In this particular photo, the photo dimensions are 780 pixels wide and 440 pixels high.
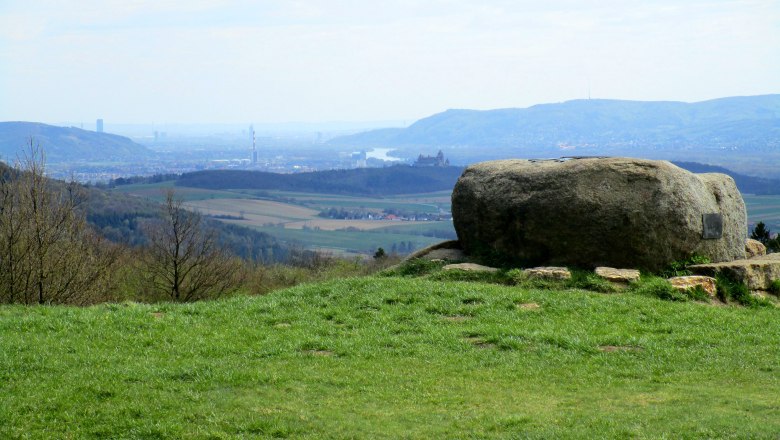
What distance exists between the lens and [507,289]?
57.2ft

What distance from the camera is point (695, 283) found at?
58.2 ft

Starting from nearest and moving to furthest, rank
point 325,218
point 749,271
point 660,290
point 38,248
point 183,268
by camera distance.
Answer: point 660,290, point 749,271, point 38,248, point 183,268, point 325,218

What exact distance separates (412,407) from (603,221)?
10.2 m

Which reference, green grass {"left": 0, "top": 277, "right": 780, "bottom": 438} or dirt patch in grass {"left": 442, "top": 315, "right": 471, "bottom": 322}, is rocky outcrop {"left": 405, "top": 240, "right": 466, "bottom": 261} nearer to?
green grass {"left": 0, "top": 277, "right": 780, "bottom": 438}

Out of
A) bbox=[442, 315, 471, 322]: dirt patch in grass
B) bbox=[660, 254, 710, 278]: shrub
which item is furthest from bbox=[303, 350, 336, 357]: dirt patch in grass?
bbox=[660, 254, 710, 278]: shrub

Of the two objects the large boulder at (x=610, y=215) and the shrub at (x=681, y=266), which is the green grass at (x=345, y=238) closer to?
the large boulder at (x=610, y=215)

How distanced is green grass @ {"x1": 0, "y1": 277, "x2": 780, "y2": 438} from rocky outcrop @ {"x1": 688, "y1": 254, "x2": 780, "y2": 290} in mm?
1469

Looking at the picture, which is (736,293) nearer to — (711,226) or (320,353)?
(711,226)

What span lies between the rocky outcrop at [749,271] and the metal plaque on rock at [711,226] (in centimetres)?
78

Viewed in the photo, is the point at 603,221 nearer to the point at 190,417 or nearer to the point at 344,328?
the point at 344,328

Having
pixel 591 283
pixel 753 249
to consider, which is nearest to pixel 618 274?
pixel 591 283

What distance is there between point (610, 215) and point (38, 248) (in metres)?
15.9

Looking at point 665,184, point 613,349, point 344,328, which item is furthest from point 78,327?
point 665,184

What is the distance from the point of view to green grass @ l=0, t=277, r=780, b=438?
951 cm
